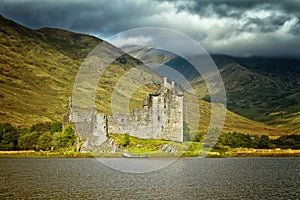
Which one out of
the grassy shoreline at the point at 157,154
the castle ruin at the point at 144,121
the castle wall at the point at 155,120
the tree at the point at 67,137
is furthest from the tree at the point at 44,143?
the castle wall at the point at 155,120

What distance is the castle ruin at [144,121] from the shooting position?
2384 inches

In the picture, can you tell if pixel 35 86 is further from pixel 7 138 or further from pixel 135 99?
pixel 7 138

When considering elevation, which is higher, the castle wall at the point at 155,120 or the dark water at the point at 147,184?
the castle wall at the point at 155,120

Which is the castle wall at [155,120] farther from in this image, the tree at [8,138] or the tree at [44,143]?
the tree at [8,138]

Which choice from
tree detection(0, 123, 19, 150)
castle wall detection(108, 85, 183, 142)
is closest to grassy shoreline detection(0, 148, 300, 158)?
tree detection(0, 123, 19, 150)

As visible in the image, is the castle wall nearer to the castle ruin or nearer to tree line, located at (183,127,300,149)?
the castle ruin

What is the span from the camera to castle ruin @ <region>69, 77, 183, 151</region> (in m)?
60.6

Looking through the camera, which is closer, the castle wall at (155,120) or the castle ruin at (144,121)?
the castle ruin at (144,121)

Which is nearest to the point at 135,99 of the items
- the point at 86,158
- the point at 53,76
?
the point at 53,76

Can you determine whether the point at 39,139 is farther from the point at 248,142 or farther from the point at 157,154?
the point at 248,142

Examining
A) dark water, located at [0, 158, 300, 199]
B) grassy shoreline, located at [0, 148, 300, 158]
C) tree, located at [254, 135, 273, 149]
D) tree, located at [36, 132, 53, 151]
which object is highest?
tree, located at [254, 135, 273, 149]

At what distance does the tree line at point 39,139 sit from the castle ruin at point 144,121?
2.51 metres

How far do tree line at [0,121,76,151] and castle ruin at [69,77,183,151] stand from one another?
2.51 meters

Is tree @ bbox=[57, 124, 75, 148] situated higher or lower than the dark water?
higher
